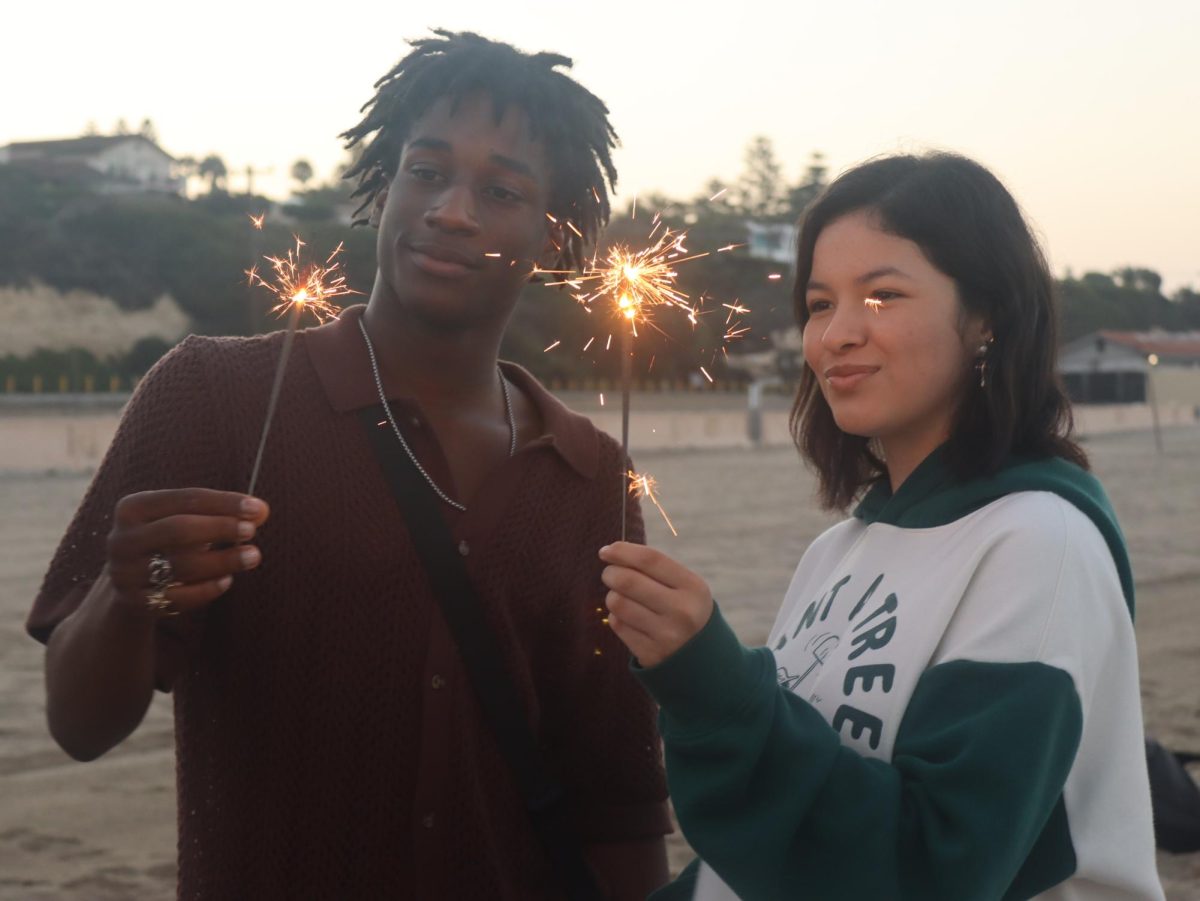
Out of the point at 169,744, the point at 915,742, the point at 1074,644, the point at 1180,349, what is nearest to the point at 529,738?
the point at 915,742

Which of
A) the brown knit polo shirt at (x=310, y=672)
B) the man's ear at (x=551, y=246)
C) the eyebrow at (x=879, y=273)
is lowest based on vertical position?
the brown knit polo shirt at (x=310, y=672)

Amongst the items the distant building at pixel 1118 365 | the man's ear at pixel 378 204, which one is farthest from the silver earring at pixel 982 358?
the distant building at pixel 1118 365

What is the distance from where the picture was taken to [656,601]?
177cm

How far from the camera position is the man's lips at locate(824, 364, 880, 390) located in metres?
2.00

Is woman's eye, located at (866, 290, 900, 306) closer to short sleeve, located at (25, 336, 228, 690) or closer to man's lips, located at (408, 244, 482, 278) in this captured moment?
man's lips, located at (408, 244, 482, 278)

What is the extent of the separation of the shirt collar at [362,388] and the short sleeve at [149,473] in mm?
222

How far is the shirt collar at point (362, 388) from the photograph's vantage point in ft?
7.68

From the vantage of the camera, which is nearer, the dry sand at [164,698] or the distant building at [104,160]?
the dry sand at [164,698]

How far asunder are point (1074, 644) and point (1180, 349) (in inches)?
2929

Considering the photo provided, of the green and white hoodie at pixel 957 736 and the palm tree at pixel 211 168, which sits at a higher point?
the palm tree at pixel 211 168

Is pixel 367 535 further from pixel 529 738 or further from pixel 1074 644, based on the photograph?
pixel 1074 644

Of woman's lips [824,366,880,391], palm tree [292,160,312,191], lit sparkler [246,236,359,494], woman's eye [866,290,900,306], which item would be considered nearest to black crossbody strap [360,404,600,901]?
lit sparkler [246,236,359,494]

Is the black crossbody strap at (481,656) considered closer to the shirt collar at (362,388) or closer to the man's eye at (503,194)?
the shirt collar at (362,388)

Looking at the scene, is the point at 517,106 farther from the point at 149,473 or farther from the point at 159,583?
the point at 159,583
